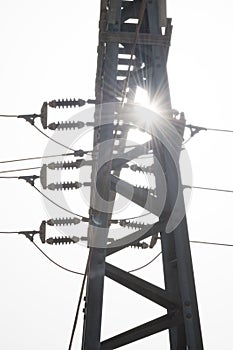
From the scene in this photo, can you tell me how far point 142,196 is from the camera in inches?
232

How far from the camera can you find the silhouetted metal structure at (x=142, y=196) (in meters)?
5.50

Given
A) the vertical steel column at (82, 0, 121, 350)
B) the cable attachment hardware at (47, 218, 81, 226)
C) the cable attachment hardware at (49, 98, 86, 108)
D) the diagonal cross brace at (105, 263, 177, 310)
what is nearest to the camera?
the vertical steel column at (82, 0, 121, 350)

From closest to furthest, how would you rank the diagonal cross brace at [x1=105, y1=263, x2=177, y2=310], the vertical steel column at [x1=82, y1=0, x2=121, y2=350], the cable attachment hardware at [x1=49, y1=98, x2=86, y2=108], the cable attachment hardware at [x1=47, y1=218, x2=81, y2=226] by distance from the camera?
the vertical steel column at [x1=82, y1=0, x2=121, y2=350] → the diagonal cross brace at [x1=105, y1=263, x2=177, y2=310] → the cable attachment hardware at [x1=49, y1=98, x2=86, y2=108] → the cable attachment hardware at [x1=47, y1=218, x2=81, y2=226]

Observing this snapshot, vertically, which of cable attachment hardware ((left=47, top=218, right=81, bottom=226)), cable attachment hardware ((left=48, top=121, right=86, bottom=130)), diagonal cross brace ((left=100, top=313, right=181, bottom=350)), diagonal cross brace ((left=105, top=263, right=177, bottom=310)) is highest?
cable attachment hardware ((left=48, top=121, right=86, bottom=130))

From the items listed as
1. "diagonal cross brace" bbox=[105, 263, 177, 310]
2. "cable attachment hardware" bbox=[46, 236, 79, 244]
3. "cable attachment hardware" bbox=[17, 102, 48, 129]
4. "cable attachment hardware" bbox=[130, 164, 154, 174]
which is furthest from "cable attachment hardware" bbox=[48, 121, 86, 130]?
"diagonal cross brace" bbox=[105, 263, 177, 310]

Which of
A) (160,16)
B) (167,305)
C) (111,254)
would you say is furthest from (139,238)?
(160,16)

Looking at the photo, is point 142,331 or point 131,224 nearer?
point 142,331

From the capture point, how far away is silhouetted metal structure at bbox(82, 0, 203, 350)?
5504mm

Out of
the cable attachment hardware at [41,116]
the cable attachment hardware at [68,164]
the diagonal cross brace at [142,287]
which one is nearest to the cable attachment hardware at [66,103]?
the cable attachment hardware at [41,116]

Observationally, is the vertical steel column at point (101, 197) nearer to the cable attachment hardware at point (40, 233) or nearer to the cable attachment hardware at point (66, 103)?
the cable attachment hardware at point (66, 103)

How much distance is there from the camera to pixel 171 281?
585 cm

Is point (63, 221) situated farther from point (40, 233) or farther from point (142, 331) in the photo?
point (142, 331)

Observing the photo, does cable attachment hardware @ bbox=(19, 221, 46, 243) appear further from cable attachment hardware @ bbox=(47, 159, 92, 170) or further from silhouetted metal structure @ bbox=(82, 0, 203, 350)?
silhouetted metal structure @ bbox=(82, 0, 203, 350)

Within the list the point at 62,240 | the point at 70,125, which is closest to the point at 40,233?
the point at 62,240
